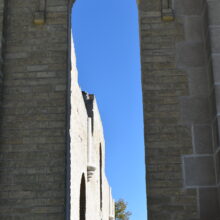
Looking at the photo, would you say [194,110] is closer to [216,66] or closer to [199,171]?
[216,66]

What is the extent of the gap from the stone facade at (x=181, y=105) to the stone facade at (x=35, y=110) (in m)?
1.30

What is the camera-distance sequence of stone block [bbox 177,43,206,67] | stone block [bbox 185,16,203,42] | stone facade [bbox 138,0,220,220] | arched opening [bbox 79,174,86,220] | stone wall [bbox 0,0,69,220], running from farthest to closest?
arched opening [bbox 79,174,86,220]
stone block [bbox 185,16,203,42]
stone block [bbox 177,43,206,67]
stone wall [bbox 0,0,69,220]
stone facade [bbox 138,0,220,220]

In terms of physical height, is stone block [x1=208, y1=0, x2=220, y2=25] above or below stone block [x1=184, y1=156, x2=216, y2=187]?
above

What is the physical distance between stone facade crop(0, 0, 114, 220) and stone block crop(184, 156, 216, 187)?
70.9 inches

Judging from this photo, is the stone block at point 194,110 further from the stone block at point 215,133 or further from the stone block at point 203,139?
the stone block at point 215,133

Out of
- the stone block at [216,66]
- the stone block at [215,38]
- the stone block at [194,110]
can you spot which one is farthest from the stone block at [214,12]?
the stone block at [194,110]

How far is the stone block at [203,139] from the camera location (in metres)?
7.16

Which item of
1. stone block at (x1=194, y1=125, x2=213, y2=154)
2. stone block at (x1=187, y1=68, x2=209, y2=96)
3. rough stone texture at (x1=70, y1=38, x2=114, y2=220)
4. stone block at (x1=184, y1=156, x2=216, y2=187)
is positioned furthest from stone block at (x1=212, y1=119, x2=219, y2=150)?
rough stone texture at (x1=70, y1=38, x2=114, y2=220)

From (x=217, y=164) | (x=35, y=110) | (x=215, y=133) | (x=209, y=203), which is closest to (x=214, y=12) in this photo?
(x=215, y=133)

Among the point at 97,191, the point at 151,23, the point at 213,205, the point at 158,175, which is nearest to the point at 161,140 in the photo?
the point at 158,175

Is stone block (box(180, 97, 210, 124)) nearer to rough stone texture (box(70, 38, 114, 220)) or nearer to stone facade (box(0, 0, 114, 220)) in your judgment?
stone facade (box(0, 0, 114, 220))

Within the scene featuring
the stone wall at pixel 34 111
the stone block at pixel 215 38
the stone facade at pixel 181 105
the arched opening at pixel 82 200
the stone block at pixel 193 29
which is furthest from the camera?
the arched opening at pixel 82 200

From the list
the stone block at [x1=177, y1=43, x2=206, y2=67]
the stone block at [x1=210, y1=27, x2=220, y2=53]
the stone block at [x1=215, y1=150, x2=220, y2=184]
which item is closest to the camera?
the stone block at [x1=215, y1=150, x2=220, y2=184]

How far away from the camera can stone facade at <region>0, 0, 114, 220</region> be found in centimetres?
708
